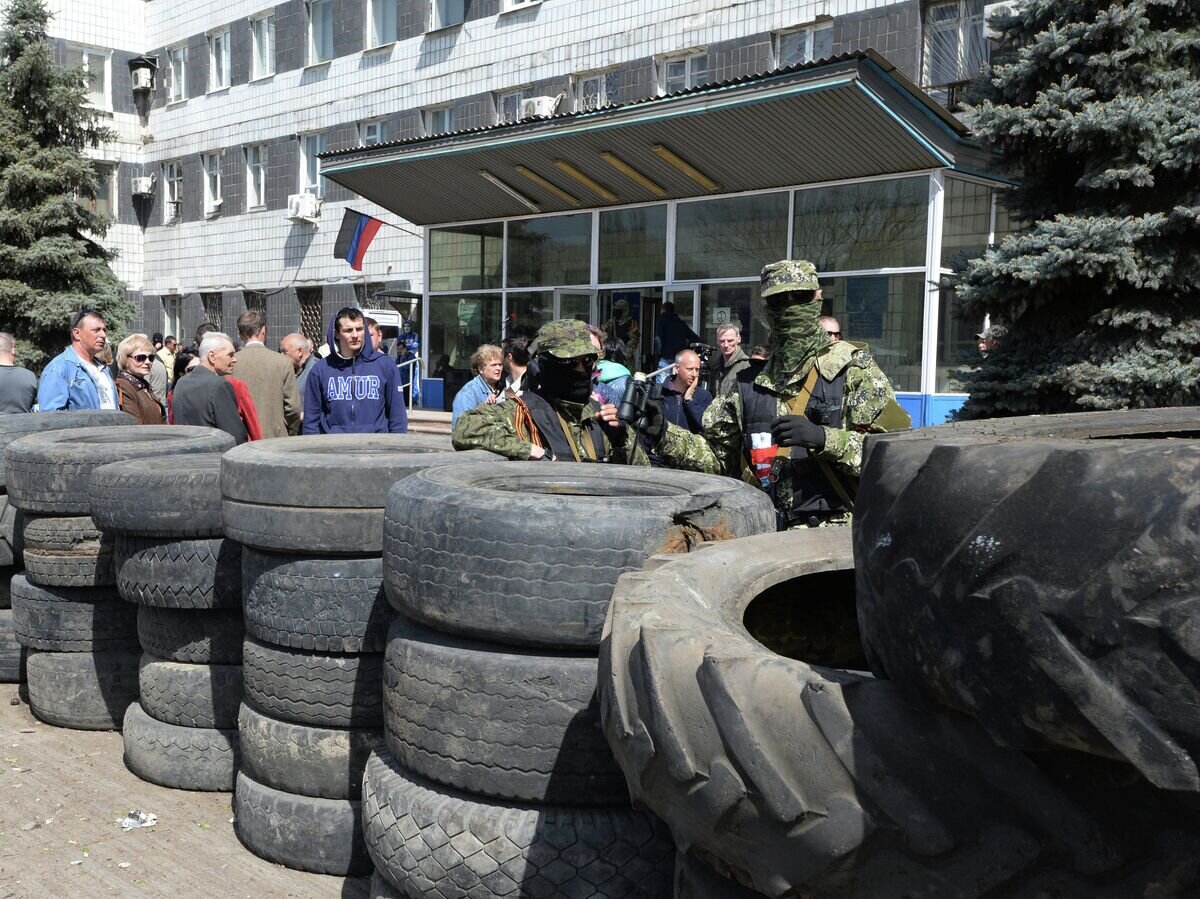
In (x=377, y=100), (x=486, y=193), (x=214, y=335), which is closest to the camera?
(x=214, y=335)

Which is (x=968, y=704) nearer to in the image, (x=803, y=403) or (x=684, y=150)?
(x=803, y=403)

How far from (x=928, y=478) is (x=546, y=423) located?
2979 mm

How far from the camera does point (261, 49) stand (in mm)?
27219

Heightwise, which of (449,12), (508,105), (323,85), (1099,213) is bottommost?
(1099,213)

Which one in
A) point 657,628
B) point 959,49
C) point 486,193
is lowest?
point 657,628

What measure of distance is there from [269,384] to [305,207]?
59.8ft

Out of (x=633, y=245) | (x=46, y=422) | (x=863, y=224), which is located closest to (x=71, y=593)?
(x=46, y=422)

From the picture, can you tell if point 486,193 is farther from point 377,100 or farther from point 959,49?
point 959,49

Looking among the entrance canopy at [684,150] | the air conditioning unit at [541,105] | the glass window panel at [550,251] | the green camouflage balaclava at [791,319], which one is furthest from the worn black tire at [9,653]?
the air conditioning unit at [541,105]

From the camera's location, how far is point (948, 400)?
13.6 meters

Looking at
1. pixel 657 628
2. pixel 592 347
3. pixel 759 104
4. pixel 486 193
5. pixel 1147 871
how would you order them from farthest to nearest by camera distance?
pixel 486 193
pixel 759 104
pixel 592 347
pixel 657 628
pixel 1147 871

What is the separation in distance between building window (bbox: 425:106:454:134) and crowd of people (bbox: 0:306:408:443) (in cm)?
1492

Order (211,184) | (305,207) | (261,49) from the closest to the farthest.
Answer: (305,207), (261,49), (211,184)

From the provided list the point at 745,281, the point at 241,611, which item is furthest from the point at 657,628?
the point at 745,281
